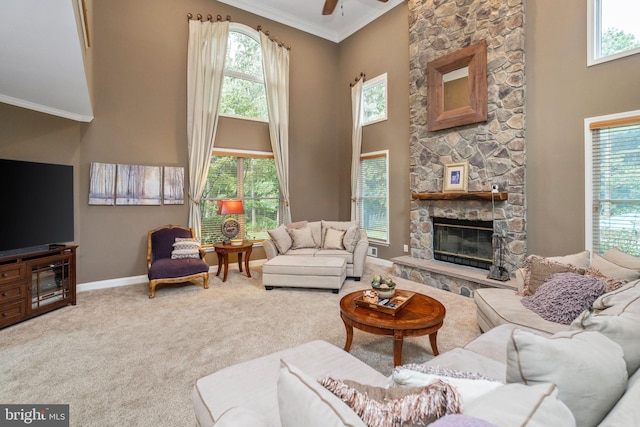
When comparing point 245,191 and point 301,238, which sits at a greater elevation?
point 245,191

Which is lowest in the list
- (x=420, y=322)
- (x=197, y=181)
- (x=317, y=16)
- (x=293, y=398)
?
(x=420, y=322)

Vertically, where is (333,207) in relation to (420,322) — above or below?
above

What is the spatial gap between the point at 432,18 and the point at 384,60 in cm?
113

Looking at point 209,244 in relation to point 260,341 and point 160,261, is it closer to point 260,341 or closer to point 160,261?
point 160,261

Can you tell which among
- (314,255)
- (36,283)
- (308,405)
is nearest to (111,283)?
(36,283)

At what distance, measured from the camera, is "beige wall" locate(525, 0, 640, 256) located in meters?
3.29

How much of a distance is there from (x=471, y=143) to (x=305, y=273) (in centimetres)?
304

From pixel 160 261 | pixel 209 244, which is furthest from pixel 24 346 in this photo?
pixel 209 244

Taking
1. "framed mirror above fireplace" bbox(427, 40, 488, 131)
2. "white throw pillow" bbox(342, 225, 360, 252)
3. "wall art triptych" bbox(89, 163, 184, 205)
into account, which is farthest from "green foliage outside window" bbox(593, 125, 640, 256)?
"wall art triptych" bbox(89, 163, 184, 205)

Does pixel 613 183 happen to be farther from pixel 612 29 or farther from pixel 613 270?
pixel 612 29

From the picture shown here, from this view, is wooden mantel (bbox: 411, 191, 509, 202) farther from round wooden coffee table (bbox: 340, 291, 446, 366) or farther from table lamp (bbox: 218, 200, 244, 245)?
table lamp (bbox: 218, 200, 244, 245)

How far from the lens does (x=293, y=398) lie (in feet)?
2.46

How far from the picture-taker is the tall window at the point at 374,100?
579cm

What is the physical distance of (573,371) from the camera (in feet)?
2.70
